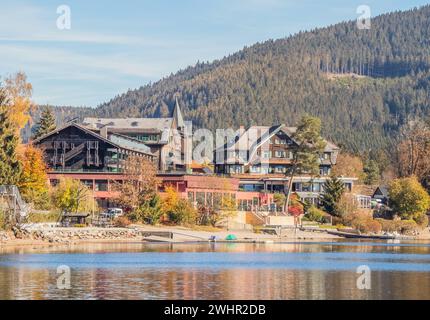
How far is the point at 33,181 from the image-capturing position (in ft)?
315

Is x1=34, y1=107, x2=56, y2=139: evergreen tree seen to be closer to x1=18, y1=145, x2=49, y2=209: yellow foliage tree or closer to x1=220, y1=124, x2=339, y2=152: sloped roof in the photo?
A: x1=220, y1=124, x2=339, y2=152: sloped roof

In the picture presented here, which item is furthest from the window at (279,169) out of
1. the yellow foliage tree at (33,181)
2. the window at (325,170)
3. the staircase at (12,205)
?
the staircase at (12,205)

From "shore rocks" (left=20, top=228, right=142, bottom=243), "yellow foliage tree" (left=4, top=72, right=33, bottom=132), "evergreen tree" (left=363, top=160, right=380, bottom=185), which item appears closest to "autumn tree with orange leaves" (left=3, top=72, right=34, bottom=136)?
"yellow foliage tree" (left=4, top=72, right=33, bottom=132)

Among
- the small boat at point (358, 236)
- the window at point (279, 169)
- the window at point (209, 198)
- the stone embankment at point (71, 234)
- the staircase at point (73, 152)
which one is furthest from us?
the window at point (279, 169)

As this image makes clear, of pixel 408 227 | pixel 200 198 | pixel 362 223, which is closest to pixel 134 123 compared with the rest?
pixel 200 198

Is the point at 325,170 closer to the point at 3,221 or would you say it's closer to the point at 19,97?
the point at 19,97

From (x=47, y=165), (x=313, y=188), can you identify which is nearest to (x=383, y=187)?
(x=313, y=188)

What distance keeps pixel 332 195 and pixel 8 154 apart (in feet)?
160

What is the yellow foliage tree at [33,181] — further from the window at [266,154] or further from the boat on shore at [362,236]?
the window at [266,154]

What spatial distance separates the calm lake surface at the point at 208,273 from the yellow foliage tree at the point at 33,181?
12445 mm

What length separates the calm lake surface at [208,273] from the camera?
155ft

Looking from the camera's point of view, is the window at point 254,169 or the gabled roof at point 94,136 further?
the window at point 254,169
